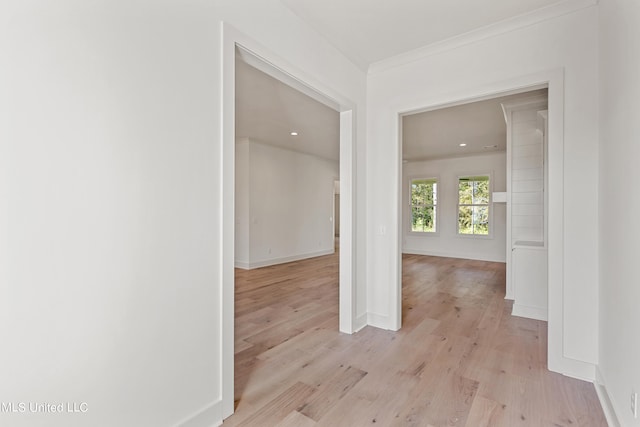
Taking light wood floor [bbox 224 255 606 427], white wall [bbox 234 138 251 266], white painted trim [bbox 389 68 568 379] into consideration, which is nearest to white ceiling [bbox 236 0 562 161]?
white wall [bbox 234 138 251 266]

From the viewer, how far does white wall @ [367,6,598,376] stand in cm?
216

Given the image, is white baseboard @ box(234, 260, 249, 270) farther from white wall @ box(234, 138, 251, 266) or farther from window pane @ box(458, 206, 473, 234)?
window pane @ box(458, 206, 473, 234)

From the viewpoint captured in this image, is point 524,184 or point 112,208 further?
point 524,184

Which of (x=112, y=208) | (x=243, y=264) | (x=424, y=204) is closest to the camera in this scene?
(x=112, y=208)

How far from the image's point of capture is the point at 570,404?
1.92 m

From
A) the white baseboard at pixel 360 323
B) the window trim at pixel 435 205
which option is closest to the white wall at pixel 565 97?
the white baseboard at pixel 360 323

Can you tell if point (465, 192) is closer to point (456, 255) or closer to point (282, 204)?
point (456, 255)

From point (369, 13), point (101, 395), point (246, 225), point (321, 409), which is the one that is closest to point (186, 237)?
point (101, 395)

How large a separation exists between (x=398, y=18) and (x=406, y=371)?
2712 millimetres

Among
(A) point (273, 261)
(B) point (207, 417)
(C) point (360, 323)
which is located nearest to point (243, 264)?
(A) point (273, 261)

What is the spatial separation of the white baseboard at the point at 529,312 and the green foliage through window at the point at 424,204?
505cm

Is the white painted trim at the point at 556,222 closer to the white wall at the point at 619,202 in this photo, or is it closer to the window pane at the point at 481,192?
the white wall at the point at 619,202

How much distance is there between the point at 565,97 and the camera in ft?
7.34

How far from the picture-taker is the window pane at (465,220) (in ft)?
26.1
